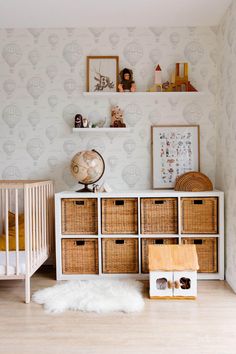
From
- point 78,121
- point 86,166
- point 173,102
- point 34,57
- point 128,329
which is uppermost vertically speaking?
point 34,57

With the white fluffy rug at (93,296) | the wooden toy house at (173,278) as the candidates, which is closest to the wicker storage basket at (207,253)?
the wooden toy house at (173,278)

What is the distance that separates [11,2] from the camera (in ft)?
9.94

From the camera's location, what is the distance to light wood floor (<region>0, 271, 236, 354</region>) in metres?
2.04

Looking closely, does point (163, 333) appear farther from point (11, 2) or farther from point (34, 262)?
point (11, 2)

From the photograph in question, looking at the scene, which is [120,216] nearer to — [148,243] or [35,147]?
[148,243]

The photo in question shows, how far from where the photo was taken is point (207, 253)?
327cm

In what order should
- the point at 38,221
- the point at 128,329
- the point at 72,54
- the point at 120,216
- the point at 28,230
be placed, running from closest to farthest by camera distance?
the point at 128,329, the point at 28,230, the point at 38,221, the point at 120,216, the point at 72,54

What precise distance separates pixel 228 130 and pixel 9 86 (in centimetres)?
203

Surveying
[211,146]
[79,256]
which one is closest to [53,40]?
[211,146]

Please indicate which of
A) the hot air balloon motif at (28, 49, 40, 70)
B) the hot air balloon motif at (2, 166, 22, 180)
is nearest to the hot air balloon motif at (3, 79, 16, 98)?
the hot air balloon motif at (28, 49, 40, 70)

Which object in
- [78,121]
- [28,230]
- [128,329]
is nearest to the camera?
[128,329]

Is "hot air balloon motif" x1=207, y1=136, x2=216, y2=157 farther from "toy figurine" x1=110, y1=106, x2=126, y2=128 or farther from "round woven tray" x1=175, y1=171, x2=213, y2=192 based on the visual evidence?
"toy figurine" x1=110, y1=106, x2=126, y2=128

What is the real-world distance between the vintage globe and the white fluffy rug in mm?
840

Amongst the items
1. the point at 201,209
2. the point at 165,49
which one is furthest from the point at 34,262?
the point at 165,49
